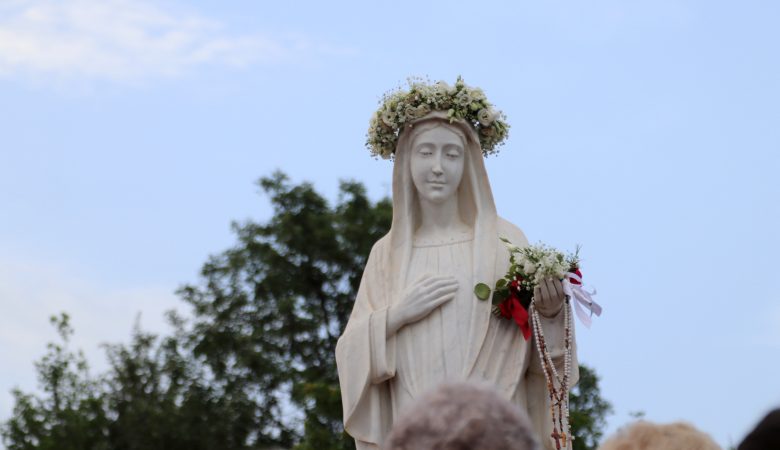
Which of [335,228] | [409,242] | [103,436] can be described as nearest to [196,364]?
[103,436]

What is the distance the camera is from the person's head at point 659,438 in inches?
251

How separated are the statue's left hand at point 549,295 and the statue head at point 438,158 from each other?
1009mm

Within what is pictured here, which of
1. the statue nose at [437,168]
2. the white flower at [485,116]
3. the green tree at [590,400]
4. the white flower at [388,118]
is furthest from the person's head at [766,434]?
the green tree at [590,400]

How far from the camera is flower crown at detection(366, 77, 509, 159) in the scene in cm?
1195

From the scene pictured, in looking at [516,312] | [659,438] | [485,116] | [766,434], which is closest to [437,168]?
[485,116]

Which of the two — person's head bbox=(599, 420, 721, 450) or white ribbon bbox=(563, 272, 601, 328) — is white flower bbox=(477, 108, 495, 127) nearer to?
white ribbon bbox=(563, 272, 601, 328)

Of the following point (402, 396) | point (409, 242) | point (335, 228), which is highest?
point (335, 228)

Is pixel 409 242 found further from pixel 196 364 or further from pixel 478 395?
pixel 196 364

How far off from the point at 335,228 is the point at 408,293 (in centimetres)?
2267

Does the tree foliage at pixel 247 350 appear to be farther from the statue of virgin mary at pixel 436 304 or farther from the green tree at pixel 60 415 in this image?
the statue of virgin mary at pixel 436 304

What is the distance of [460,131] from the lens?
11969mm

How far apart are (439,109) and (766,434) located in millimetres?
5991

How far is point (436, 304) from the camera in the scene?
11.7 m

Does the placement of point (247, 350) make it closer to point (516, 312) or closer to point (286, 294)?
point (286, 294)
